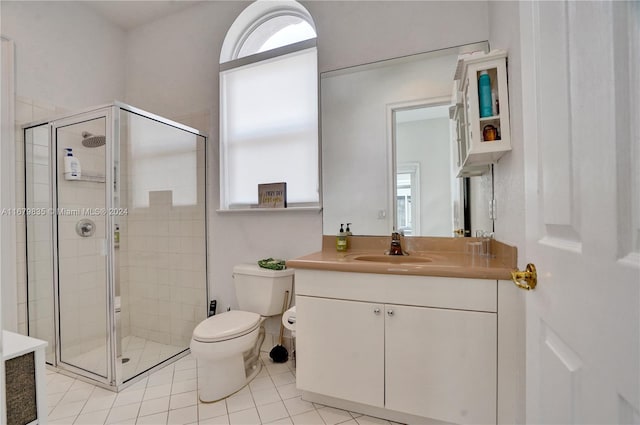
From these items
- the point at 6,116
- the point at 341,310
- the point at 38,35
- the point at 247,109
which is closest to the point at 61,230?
the point at 6,116

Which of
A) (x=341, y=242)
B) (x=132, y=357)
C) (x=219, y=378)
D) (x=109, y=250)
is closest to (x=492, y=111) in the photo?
(x=341, y=242)

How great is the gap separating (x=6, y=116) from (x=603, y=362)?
10.2 ft

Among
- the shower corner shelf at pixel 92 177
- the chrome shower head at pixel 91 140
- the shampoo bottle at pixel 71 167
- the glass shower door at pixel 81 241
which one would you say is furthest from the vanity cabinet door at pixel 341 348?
the shampoo bottle at pixel 71 167

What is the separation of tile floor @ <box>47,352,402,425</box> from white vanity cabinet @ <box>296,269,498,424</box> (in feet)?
0.43

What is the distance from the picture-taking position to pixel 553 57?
2.01ft

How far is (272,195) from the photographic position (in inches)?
88.2

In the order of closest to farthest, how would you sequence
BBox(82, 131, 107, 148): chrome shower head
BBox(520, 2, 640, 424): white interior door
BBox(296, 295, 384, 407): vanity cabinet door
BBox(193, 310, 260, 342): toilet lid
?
BBox(520, 2, 640, 424): white interior door
BBox(296, 295, 384, 407): vanity cabinet door
BBox(193, 310, 260, 342): toilet lid
BBox(82, 131, 107, 148): chrome shower head

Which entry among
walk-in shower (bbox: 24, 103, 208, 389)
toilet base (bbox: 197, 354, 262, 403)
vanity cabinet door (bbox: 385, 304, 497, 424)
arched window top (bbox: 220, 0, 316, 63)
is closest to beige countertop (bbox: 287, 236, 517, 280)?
vanity cabinet door (bbox: 385, 304, 497, 424)

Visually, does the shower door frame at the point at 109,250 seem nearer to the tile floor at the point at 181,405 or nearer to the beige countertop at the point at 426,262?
the tile floor at the point at 181,405

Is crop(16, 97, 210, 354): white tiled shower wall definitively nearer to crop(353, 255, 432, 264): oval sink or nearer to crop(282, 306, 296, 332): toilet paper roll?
crop(282, 306, 296, 332): toilet paper roll

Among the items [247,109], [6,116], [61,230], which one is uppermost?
[247,109]

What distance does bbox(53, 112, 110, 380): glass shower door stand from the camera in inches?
75.3

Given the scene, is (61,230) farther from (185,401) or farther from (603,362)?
(603,362)

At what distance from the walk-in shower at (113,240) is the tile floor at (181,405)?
11 cm
